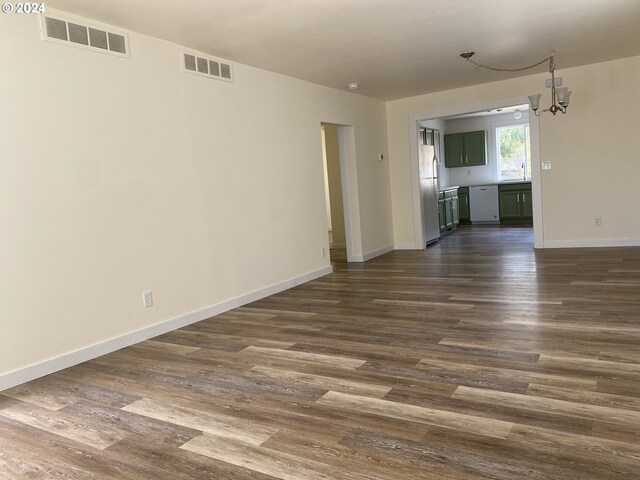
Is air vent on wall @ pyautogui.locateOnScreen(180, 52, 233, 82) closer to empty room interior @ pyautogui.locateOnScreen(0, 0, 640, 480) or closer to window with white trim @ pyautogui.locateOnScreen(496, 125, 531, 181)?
empty room interior @ pyautogui.locateOnScreen(0, 0, 640, 480)

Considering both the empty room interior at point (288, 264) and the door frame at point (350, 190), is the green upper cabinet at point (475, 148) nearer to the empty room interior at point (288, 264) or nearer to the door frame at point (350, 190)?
the empty room interior at point (288, 264)

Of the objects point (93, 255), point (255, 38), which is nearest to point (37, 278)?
point (93, 255)

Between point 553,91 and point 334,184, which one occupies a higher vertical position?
point 553,91

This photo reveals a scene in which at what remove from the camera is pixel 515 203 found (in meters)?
10.9

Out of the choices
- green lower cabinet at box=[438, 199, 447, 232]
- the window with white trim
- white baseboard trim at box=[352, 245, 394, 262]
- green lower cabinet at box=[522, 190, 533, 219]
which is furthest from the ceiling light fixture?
the window with white trim

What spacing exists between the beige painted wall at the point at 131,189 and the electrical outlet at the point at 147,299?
4cm

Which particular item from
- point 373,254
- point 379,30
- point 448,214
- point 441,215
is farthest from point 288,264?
point 448,214

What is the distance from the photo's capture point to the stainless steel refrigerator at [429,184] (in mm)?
8156

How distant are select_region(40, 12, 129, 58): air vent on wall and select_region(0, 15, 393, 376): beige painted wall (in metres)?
0.06

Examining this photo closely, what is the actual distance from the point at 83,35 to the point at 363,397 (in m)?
3.15

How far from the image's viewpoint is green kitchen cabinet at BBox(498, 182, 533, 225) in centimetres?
1073

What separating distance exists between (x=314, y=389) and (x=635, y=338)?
6.91 feet

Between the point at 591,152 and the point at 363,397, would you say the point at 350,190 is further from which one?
the point at 363,397

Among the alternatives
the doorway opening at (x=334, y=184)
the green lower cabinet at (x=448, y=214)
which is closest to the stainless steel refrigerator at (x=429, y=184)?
the green lower cabinet at (x=448, y=214)
